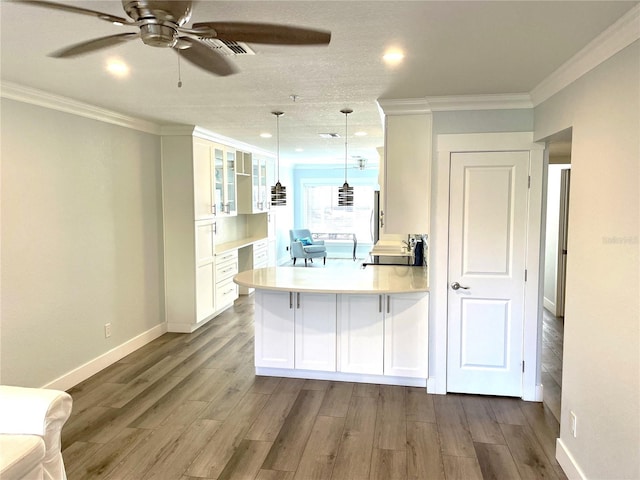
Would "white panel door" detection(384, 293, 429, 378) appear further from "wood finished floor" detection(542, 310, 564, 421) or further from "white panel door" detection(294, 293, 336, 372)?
"wood finished floor" detection(542, 310, 564, 421)

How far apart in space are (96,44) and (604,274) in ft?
8.39

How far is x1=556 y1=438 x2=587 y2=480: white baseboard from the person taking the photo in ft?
7.89

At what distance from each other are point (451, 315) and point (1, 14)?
11.0 feet

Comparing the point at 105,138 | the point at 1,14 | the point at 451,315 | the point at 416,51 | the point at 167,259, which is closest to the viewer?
the point at 1,14

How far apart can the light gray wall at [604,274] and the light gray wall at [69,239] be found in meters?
3.70

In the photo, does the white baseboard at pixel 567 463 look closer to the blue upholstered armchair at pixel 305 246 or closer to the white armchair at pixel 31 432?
the white armchair at pixel 31 432

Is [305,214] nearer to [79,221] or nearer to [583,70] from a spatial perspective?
[79,221]

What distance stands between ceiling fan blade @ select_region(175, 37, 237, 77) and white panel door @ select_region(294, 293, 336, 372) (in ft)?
6.96

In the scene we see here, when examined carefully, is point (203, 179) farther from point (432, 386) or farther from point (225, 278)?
point (432, 386)

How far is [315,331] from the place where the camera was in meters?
3.91

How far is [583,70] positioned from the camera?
2.41m

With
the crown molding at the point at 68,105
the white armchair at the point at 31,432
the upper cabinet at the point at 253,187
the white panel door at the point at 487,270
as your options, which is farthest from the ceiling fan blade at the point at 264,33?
the upper cabinet at the point at 253,187

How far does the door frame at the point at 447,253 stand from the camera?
3.35 metres

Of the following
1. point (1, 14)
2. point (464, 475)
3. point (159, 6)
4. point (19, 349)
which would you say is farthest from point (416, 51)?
point (19, 349)
